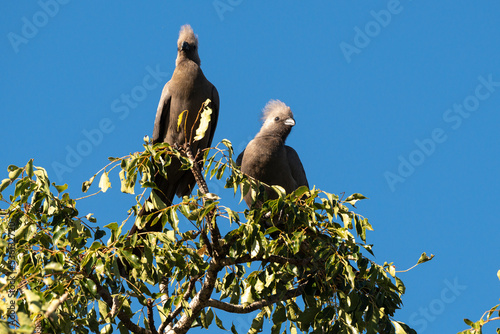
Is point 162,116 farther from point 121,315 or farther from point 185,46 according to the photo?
point 121,315

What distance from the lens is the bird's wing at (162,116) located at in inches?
239

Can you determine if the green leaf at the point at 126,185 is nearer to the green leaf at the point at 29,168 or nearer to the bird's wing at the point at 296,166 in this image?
the green leaf at the point at 29,168

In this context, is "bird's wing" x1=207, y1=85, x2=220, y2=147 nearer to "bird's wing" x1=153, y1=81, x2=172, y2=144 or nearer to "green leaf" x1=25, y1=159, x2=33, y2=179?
"bird's wing" x1=153, y1=81, x2=172, y2=144

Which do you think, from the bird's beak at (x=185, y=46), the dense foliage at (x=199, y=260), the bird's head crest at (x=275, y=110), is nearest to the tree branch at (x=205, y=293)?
the dense foliage at (x=199, y=260)

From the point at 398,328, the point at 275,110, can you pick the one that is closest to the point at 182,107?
the point at 275,110

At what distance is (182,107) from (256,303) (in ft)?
8.47

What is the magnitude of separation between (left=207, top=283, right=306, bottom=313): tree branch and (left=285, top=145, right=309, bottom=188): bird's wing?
224 cm

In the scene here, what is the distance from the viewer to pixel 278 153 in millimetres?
5898

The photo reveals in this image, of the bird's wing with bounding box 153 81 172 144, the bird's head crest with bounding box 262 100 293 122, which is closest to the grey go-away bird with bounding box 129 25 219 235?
the bird's wing with bounding box 153 81 172 144

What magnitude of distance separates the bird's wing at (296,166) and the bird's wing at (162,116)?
48.1 inches

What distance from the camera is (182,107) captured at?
233 inches

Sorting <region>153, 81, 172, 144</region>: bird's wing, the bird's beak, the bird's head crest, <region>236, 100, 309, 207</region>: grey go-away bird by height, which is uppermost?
the bird's beak

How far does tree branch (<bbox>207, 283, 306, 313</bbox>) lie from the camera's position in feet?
12.6

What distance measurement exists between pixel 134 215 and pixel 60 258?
519 millimetres
